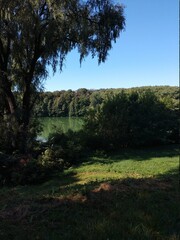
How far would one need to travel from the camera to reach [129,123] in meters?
→ 20.1

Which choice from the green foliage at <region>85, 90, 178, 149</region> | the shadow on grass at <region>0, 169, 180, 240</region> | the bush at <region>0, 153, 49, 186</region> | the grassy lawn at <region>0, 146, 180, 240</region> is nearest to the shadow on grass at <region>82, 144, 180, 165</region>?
the green foliage at <region>85, 90, 178, 149</region>

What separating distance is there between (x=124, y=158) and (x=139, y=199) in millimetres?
10677

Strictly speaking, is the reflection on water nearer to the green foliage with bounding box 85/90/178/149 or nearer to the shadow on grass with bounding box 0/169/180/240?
the green foliage with bounding box 85/90/178/149

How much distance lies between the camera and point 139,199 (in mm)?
6375

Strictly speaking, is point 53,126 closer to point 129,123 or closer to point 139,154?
→ point 129,123

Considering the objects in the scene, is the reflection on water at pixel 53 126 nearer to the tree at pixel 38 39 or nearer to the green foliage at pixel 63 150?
the green foliage at pixel 63 150

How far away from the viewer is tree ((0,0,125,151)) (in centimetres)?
1636

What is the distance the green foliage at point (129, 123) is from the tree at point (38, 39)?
324 cm

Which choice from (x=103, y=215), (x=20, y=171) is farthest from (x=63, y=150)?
(x=103, y=215)

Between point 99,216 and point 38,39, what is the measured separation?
45.5 ft

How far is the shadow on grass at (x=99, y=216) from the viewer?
4.64 meters

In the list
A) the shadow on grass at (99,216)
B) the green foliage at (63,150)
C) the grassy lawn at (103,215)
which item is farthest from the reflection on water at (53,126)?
the shadow on grass at (99,216)

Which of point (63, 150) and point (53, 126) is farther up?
point (53, 126)

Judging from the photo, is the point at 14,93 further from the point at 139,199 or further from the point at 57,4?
the point at 139,199
